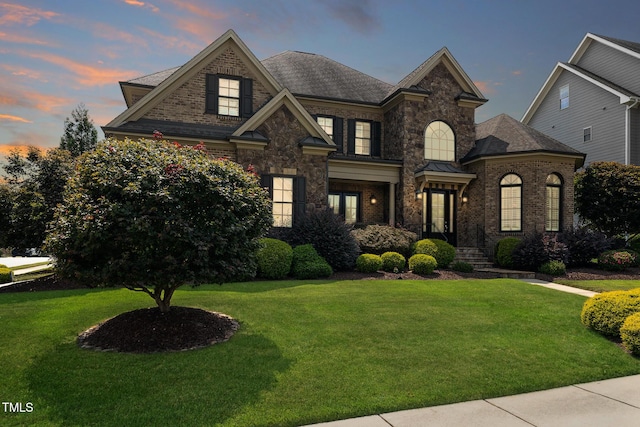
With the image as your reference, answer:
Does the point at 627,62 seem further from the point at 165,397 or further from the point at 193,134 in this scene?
the point at 165,397

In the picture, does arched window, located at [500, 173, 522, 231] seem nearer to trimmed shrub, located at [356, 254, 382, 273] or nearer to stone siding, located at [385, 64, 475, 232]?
stone siding, located at [385, 64, 475, 232]

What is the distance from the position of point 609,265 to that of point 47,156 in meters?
21.4

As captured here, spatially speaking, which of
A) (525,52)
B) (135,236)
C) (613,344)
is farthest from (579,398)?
(525,52)

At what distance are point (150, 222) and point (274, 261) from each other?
6.97 metres

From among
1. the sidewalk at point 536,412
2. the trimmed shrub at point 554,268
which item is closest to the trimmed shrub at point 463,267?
the trimmed shrub at point 554,268

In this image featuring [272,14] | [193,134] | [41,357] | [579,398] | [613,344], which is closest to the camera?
[579,398]

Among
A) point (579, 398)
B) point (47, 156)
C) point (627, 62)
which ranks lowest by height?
point (579, 398)

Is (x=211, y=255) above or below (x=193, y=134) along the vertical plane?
below

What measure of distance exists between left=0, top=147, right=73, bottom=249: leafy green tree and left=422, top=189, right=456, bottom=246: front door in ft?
48.3

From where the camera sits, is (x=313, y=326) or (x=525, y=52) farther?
(x=525, y=52)

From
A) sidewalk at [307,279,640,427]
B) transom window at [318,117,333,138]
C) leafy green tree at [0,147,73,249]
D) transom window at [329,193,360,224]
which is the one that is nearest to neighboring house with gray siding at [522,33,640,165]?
transom window at [329,193,360,224]

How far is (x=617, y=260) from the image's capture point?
1529 cm

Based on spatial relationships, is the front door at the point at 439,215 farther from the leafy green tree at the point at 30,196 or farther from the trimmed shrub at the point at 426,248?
the leafy green tree at the point at 30,196

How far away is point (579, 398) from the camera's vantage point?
4.79m
